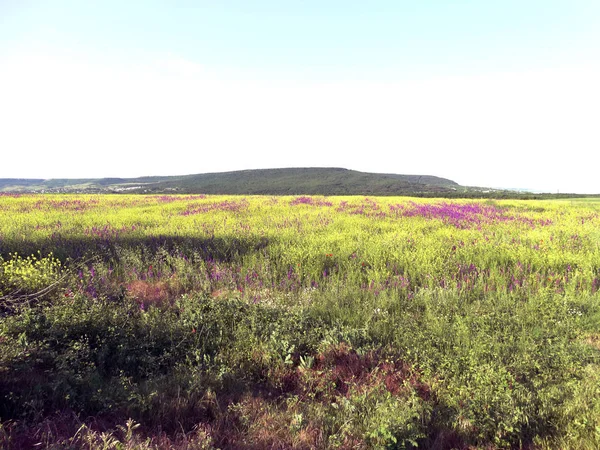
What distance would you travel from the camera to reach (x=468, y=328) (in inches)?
146

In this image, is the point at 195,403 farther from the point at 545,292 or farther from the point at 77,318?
the point at 545,292

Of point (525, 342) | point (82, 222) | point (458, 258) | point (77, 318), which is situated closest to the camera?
point (525, 342)

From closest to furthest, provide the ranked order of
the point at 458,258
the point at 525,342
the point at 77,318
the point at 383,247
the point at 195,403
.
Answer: the point at 195,403 → the point at 525,342 → the point at 77,318 → the point at 458,258 → the point at 383,247

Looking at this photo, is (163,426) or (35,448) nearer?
(35,448)

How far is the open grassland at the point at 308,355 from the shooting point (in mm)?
2303

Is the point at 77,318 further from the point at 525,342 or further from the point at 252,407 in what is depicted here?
the point at 525,342

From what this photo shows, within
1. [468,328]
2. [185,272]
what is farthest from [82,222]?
[468,328]

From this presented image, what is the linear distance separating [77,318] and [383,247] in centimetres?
646

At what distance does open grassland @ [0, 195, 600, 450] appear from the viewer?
7.55ft

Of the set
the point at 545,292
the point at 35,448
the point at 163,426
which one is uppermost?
the point at 545,292

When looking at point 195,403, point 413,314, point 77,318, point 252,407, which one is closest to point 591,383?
point 413,314

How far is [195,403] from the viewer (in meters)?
2.58

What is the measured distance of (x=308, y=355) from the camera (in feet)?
11.3

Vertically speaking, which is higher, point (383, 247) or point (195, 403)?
point (383, 247)
